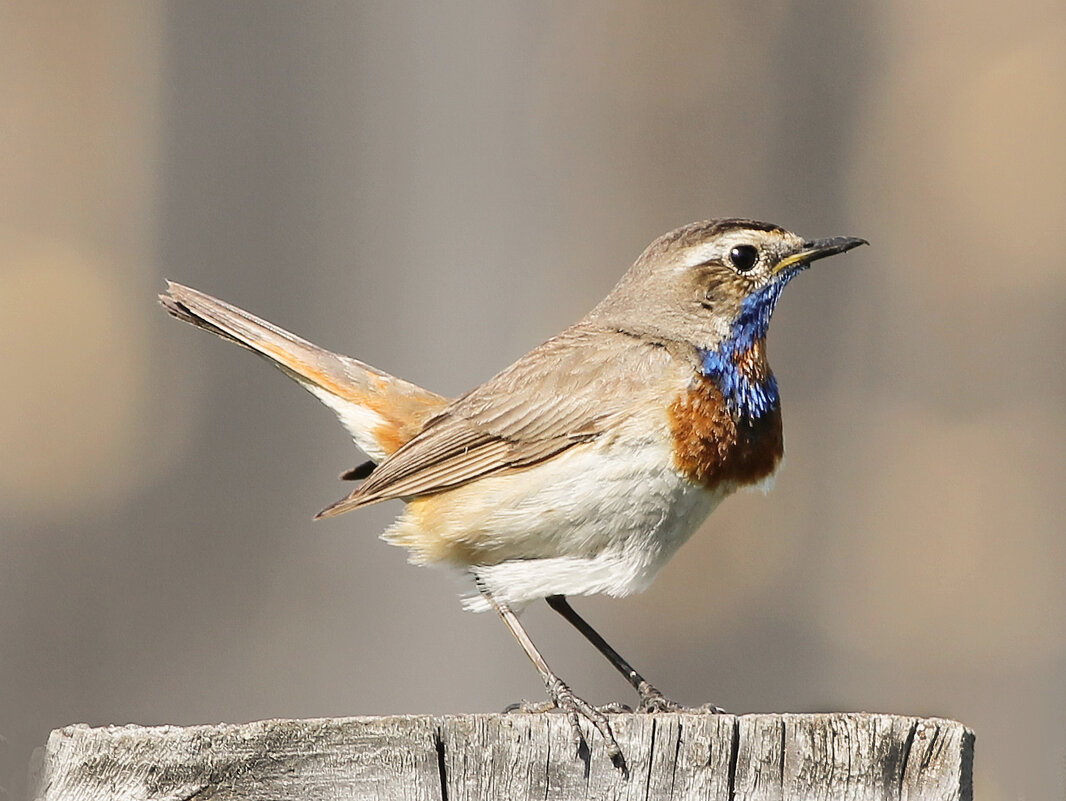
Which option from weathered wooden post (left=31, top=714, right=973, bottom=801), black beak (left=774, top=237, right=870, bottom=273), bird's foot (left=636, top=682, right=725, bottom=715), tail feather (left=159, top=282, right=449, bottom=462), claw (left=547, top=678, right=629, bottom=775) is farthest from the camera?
tail feather (left=159, top=282, right=449, bottom=462)

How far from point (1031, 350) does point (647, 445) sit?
3335 mm

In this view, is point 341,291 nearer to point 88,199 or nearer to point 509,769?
point 88,199

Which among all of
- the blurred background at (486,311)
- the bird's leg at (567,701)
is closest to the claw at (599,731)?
the bird's leg at (567,701)

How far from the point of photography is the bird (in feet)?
15.6

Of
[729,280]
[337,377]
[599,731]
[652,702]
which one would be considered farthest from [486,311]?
[599,731]

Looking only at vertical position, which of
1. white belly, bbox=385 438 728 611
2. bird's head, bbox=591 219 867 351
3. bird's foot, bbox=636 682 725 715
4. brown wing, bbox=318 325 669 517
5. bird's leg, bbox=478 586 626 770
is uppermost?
bird's head, bbox=591 219 867 351

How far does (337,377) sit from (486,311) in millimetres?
1530

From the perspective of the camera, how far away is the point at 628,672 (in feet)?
16.9

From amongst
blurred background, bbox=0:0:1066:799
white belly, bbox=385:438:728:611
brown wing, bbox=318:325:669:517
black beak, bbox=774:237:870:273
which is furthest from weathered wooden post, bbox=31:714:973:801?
blurred background, bbox=0:0:1066:799

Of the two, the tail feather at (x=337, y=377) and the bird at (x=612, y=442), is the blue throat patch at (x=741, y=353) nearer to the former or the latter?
the bird at (x=612, y=442)

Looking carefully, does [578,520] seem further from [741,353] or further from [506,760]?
[506,760]

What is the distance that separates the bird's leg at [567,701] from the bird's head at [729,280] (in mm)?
1042

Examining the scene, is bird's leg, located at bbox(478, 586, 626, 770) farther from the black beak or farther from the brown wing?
the black beak

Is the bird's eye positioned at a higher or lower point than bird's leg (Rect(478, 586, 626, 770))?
higher
